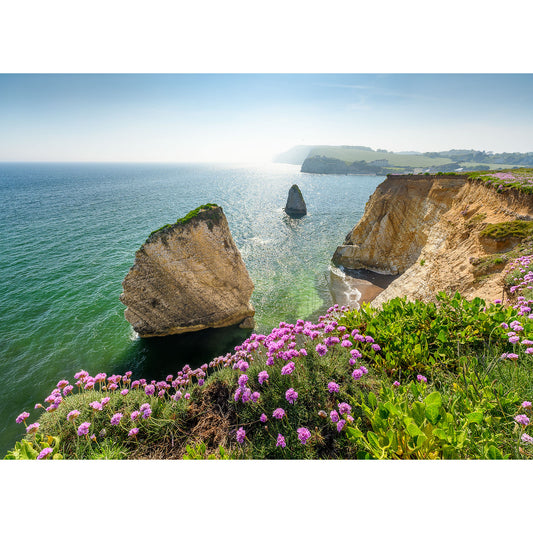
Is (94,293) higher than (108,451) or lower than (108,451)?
lower

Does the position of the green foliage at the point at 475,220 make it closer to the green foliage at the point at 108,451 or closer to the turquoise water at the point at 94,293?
the turquoise water at the point at 94,293

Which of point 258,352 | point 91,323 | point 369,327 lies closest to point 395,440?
point 369,327

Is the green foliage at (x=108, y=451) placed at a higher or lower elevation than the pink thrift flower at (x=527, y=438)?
lower

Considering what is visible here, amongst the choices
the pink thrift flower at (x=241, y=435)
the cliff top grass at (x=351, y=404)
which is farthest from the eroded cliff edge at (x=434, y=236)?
the pink thrift flower at (x=241, y=435)

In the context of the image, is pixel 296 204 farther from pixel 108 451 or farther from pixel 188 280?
pixel 108 451

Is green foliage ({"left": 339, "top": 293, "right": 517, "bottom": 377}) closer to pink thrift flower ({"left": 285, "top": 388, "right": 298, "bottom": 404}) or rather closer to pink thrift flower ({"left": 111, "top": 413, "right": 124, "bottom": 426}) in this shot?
pink thrift flower ({"left": 285, "top": 388, "right": 298, "bottom": 404})

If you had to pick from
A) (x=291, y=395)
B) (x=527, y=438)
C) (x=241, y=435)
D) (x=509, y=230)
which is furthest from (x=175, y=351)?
(x=509, y=230)

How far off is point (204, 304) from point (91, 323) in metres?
9.83

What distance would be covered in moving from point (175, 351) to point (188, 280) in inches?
207

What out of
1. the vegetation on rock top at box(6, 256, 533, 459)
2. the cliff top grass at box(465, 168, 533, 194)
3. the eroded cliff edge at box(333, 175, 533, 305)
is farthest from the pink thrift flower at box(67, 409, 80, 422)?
the cliff top grass at box(465, 168, 533, 194)

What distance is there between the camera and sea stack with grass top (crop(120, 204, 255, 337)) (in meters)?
16.2

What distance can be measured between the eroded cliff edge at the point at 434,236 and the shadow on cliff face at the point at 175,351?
41.3 feet

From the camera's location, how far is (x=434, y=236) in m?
19.4

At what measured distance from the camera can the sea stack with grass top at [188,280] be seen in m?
16.2
